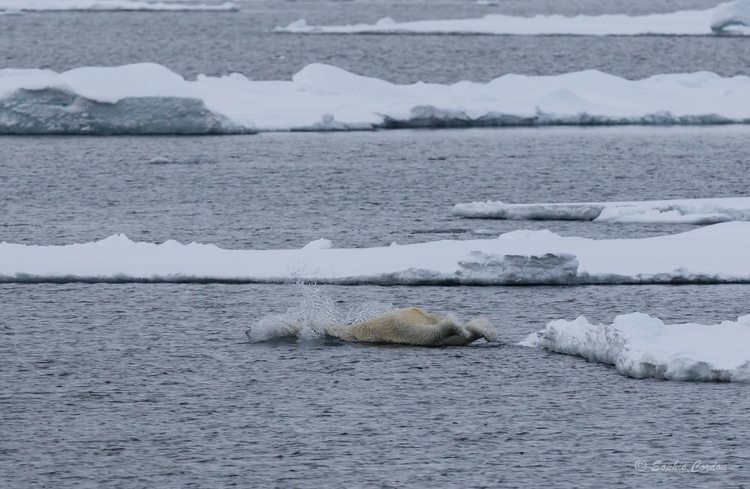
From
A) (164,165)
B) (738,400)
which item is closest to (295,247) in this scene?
(738,400)

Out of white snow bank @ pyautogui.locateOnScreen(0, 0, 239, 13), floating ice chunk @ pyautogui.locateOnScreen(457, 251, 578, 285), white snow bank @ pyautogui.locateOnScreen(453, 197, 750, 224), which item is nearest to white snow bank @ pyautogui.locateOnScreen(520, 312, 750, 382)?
floating ice chunk @ pyautogui.locateOnScreen(457, 251, 578, 285)

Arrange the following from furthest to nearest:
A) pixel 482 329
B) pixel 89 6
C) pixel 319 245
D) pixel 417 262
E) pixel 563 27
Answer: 1. pixel 89 6
2. pixel 563 27
3. pixel 319 245
4. pixel 417 262
5. pixel 482 329

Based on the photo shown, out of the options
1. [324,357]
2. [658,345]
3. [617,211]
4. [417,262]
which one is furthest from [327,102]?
[658,345]

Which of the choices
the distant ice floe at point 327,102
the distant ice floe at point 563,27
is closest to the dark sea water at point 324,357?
the distant ice floe at point 327,102

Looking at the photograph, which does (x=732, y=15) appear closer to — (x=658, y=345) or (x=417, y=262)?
(x=417, y=262)

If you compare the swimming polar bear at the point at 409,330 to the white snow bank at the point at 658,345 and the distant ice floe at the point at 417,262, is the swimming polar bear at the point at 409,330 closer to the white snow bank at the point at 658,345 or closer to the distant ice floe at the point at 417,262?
the white snow bank at the point at 658,345

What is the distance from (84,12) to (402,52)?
3714 cm

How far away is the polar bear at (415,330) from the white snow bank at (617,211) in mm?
5224

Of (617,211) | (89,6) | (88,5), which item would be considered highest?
(88,5)

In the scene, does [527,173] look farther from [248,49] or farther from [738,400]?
[248,49]

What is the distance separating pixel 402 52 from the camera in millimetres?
42156

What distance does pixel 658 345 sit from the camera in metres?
7.27

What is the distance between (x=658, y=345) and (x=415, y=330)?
5.12 feet

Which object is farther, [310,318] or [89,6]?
[89,6]
